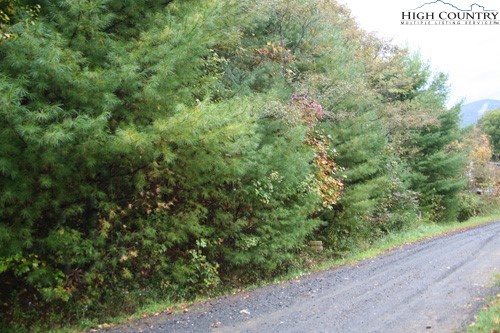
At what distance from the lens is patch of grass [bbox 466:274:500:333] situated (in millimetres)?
4855

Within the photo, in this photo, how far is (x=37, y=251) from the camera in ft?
20.7

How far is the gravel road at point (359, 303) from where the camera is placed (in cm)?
580

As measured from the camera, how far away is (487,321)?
5098 millimetres

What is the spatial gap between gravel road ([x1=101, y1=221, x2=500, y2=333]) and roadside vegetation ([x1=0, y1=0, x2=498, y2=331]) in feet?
3.41

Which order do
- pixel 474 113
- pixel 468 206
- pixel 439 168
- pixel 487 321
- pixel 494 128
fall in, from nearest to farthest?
pixel 487 321 → pixel 439 168 → pixel 468 206 → pixel 494 128 → pixel 474 113

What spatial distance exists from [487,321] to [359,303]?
6.81ft

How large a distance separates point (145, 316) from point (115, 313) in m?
0.56

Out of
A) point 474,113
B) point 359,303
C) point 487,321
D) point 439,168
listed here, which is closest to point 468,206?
point 439,168

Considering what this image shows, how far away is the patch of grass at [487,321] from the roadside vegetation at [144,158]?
4.11 meters

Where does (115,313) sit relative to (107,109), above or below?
below

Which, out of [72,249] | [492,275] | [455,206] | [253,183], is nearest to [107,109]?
[72,249]

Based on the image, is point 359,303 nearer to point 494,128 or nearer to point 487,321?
point 487,321

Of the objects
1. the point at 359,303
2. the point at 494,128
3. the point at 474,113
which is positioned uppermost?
the point at 474,113

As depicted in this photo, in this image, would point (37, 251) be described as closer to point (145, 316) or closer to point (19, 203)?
point (19, 203)
